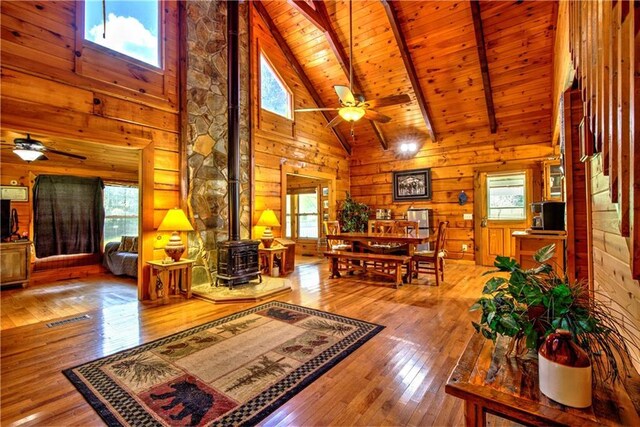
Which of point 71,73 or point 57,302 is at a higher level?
point 71,73

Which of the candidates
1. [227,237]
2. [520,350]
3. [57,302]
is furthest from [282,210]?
[520,350]

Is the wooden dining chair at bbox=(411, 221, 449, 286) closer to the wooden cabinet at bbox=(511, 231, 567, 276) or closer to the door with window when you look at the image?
the wooden cabinet at bbox=(511, 231, 567, 276)

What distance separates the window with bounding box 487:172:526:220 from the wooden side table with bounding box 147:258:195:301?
605cm

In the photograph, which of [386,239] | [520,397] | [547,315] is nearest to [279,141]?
[386,239]

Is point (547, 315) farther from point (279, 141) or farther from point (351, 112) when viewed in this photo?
point (279, 141)

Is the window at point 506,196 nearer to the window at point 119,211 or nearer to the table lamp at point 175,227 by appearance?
the table lamp at point 175,227

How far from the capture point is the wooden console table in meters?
0.87

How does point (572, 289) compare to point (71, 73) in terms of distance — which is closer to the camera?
point (572, 289)

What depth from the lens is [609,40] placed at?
121cm

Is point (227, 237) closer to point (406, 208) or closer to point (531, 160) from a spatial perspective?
point (406, 208)

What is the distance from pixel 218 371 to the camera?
212 cm

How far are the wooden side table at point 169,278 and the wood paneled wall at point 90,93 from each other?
174 millimetres

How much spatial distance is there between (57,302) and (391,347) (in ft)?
14.4

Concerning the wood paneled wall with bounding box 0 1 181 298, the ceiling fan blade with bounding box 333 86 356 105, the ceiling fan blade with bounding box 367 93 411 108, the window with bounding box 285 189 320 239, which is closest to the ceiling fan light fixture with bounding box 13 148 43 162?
the wood paneled wall with bounding box 0 1 181 298
